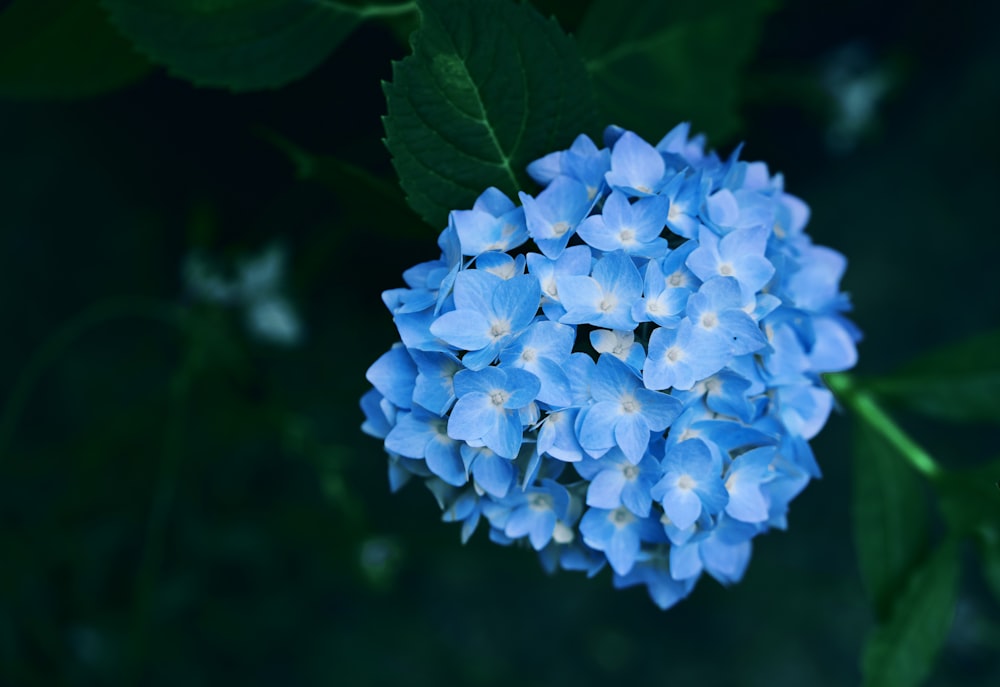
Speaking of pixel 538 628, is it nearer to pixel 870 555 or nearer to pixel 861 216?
pixel 870 555

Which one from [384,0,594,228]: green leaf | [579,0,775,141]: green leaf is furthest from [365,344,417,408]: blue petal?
[579,0,775,141]: green leaf

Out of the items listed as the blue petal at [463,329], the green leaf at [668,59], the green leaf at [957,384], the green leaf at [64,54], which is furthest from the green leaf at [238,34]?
the green leaf at [957,384]

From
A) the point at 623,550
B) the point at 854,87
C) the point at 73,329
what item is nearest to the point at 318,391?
the point at 73,329

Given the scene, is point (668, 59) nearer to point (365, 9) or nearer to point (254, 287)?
point (365, 9)

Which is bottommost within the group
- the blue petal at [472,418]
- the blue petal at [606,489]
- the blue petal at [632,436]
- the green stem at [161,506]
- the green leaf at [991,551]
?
the green stem at [161,506]

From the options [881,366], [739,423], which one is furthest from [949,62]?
[739,423]

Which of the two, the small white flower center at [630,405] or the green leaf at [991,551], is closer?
the small white flower center at [630,405]

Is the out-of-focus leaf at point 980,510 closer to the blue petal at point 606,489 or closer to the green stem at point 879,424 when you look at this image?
the green stem at point 879,424
